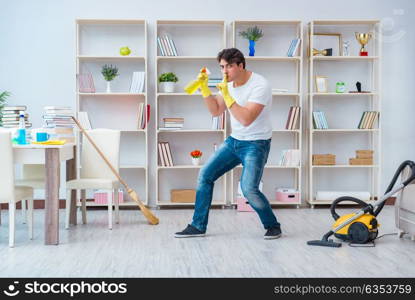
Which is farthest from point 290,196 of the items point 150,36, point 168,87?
point 150,36

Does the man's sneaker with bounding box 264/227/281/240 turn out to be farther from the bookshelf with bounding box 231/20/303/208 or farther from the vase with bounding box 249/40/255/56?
the vase with bounding box 249/40/255/56

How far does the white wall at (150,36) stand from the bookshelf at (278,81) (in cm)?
16

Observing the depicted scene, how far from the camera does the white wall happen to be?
6.30 meters

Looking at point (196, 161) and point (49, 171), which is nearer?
point (49, 171)

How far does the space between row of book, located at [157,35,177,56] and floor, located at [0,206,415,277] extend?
6.01 feet

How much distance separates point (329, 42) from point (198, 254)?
337cm

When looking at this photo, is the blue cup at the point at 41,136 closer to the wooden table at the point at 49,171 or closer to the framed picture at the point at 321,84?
the wooden table at the point at 49,171

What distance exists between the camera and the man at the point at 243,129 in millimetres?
4281

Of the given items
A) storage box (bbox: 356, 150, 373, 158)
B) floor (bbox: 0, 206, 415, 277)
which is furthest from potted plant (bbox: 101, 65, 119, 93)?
storage box (bbox: 356, 150, 373, 158)

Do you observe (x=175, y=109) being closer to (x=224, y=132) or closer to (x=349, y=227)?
(x=224, y=132)

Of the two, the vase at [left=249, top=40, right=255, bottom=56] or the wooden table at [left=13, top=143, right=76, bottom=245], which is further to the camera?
the vase at [left=249, top=40, right=255, bottom=56]

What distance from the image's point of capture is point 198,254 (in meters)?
3.95

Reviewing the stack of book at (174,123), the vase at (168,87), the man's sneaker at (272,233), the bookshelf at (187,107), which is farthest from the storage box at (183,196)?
the man's sneaker at (272,233)

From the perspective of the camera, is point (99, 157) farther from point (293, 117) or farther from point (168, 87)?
point (293, 117)
